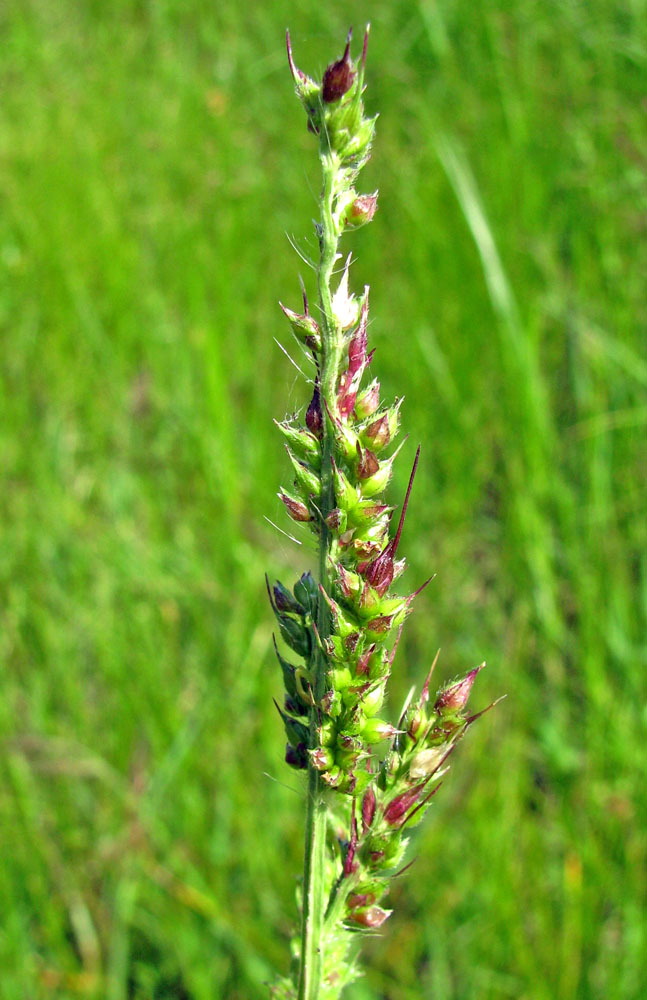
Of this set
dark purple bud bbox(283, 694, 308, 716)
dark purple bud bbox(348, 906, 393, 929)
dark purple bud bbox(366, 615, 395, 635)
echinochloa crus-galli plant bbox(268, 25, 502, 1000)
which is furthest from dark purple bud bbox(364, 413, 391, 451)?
dark purple bud bbox(348, 906, 393, 929)

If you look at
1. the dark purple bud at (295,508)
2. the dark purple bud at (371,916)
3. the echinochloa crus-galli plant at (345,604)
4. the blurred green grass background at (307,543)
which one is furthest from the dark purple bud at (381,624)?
the blurred green grass background at (307,543)

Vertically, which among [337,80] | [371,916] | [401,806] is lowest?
[371,916]

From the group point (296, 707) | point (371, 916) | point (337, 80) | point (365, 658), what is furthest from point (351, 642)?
point (337, 80)

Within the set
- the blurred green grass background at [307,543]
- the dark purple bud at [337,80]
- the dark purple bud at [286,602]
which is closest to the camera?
the dark purple bud at [337,80]

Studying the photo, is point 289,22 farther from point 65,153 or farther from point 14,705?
point 14,705

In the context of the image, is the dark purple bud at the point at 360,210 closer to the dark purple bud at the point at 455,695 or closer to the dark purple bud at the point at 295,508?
the dark purple bud at the point at 295,508

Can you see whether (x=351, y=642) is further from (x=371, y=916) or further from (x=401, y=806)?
(x=371, y=916)

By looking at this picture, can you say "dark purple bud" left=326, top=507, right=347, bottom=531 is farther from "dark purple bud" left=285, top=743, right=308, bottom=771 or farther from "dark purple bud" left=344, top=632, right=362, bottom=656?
"dark purple bud" left=285, top=743, right=308, bottom=771
